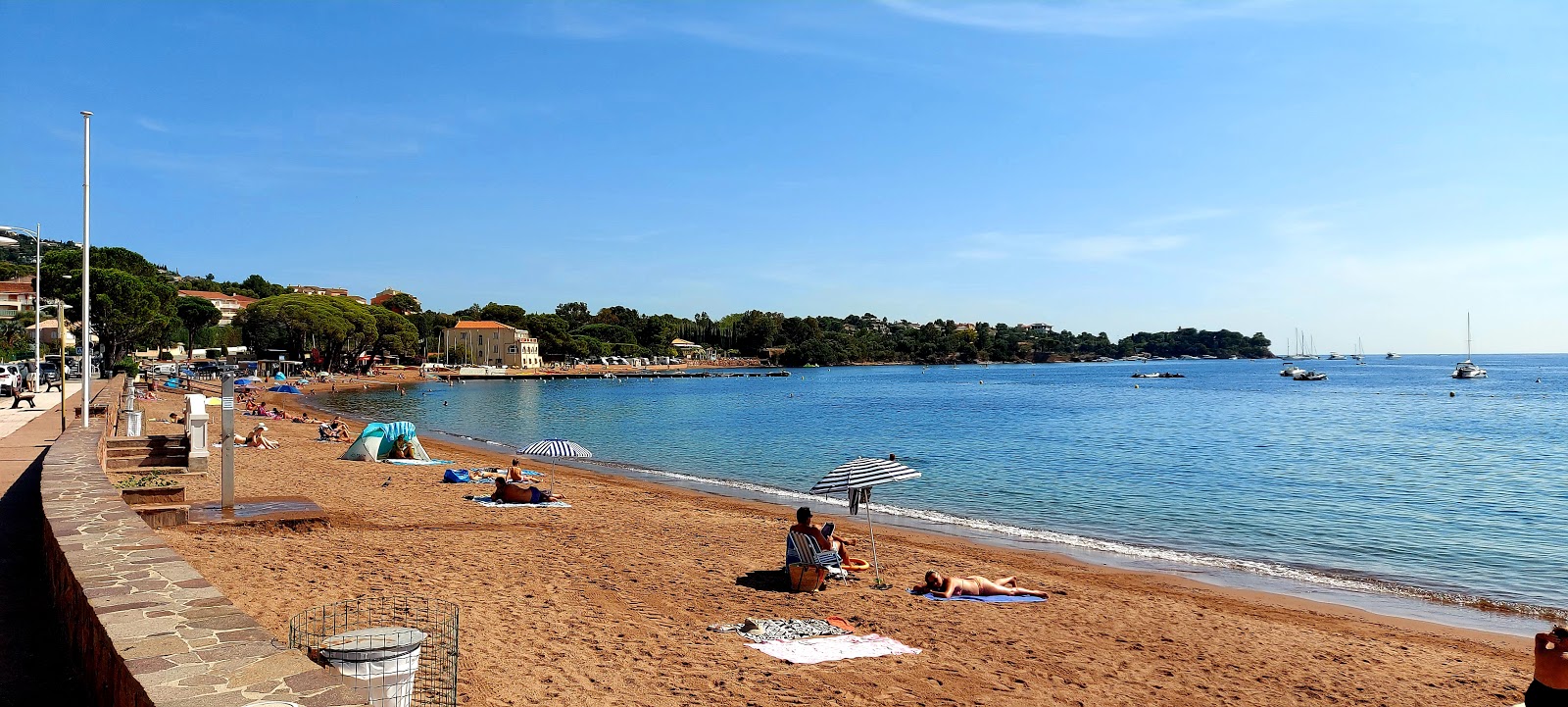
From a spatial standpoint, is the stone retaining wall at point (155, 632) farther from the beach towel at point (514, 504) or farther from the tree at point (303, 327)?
the tree at point (303, 327)

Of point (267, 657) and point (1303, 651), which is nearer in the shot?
point (267, 657)

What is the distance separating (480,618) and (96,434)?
11.2 metres

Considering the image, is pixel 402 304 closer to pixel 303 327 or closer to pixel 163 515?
pixel 303 327

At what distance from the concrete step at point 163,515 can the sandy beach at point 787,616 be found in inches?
11.8

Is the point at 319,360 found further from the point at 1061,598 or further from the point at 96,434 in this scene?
the point at 1061,598

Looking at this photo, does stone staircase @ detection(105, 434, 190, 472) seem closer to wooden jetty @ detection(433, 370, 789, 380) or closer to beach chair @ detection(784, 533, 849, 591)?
beach chair @ detection(784, 533, 849, 591)

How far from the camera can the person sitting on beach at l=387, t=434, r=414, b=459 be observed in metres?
23.9

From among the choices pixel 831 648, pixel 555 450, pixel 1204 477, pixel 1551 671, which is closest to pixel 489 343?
pixel 1204 477

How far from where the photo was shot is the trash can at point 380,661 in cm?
413

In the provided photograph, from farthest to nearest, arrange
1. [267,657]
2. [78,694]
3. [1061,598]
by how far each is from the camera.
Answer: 1. [1061,598]
2. [78,694]
3. [267,657]

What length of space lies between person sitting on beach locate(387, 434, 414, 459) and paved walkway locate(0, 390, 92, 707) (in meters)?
12.0

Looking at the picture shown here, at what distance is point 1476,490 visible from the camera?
77.0ft

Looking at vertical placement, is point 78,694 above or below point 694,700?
above

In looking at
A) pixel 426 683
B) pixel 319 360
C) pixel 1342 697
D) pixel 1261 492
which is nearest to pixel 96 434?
pixel 426 683
